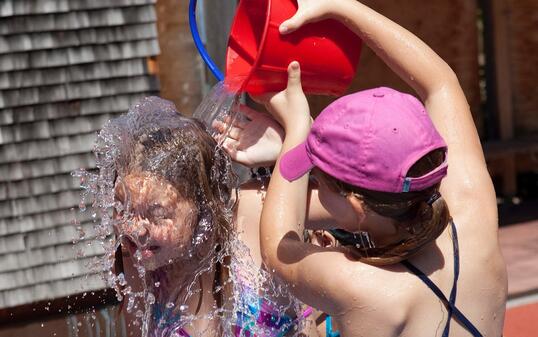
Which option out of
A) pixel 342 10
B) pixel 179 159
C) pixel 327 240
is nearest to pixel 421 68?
pixel 342 10

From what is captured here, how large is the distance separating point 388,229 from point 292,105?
432mm

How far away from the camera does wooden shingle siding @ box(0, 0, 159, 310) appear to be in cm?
473

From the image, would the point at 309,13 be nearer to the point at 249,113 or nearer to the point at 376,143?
the point at 249,113

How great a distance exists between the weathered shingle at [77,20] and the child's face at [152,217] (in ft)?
8.76

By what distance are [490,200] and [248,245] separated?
0.57 m

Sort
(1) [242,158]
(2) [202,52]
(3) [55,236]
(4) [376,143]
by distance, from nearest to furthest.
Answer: (4) [376,143]
(1) [242,158]
(2) [202,52]
(3) [55,236]

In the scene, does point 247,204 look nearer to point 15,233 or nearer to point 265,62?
point 265,62

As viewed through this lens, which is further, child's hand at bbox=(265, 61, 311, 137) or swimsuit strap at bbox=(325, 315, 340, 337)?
swimsuit strap at bbox=(325, 315, 340, 337)

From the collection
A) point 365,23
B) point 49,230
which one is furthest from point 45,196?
point 365,23

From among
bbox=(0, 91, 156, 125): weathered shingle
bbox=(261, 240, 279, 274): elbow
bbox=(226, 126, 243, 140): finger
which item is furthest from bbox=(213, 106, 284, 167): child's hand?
bbox=(0, 91, 156, 125): weathered shingle

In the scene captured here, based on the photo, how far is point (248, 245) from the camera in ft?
7.63

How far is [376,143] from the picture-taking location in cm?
178

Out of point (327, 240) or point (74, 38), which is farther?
point (74, 38)

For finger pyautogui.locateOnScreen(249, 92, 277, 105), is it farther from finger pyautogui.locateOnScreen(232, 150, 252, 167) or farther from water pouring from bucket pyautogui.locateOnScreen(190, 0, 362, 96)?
finger pyautogui.locateOnScreen(232, 150, 252, 167)
